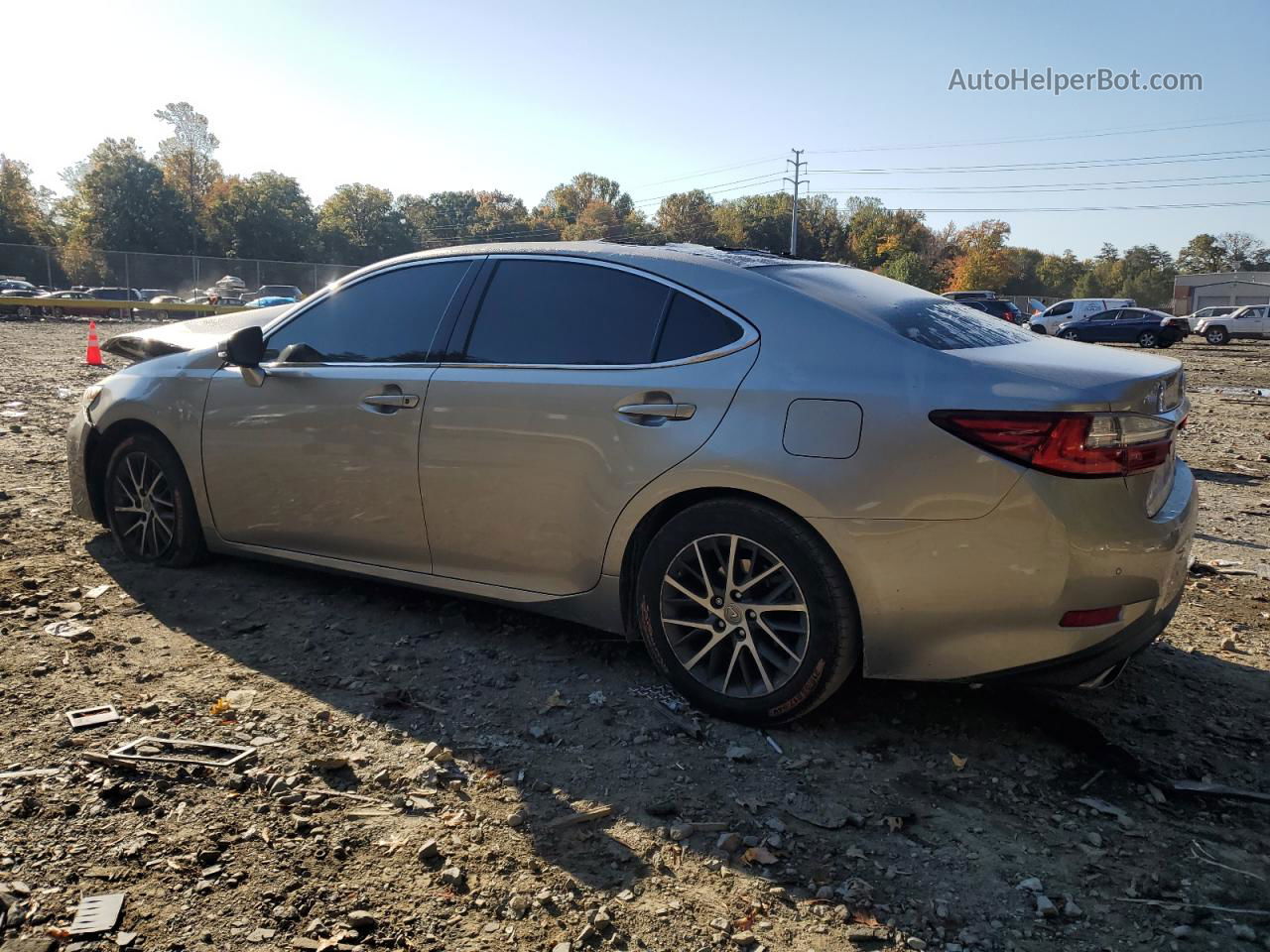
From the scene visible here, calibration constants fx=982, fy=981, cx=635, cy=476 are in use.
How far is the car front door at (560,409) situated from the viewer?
339 centimetres

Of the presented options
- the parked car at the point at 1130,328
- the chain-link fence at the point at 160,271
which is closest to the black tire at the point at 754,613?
the parked car at the point at 1130,328

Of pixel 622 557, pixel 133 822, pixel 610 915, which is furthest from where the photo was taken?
pixel 622 557

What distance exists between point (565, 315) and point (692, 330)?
583 mm

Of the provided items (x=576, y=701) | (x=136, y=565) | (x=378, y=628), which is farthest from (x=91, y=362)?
(x=576, y=701)

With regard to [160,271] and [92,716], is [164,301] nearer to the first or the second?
[160,271]

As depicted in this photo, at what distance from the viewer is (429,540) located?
13.1 ft

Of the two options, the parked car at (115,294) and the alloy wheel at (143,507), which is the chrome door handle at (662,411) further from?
the parked car at (115,294)

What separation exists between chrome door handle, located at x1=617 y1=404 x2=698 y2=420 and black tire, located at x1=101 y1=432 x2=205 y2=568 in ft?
8.32

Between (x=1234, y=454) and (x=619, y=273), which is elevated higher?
(x=619, y=273)

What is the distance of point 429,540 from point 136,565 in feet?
6.52

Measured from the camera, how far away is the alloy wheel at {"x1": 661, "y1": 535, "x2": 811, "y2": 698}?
3199 millimetres

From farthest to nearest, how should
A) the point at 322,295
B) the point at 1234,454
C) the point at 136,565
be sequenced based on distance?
the point at 1234,454 → the point at 136,565 → the point at 322,295

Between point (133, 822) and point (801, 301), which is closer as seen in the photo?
point (133, 822)

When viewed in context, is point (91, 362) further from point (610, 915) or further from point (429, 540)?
point (610, 915)
